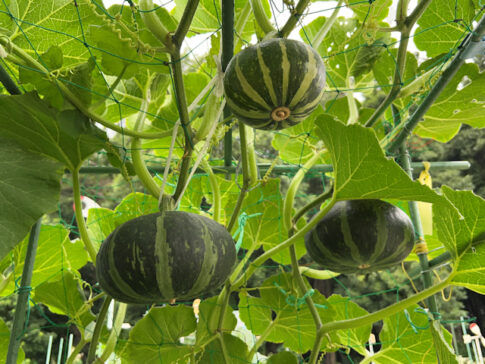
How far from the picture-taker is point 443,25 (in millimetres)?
833

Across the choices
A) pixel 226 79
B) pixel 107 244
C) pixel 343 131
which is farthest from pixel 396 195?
pixel 107 244

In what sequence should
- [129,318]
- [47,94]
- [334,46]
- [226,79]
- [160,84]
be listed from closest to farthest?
[226,79], [47,94], [160,84], [334,46], [129,318]

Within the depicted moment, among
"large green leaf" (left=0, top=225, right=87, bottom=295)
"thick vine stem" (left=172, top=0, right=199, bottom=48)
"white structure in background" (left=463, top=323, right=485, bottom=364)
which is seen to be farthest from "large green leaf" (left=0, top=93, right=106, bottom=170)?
"white structure in background" (left=463, top=323, right=485, bottom=364)

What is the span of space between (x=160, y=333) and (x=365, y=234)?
48cm

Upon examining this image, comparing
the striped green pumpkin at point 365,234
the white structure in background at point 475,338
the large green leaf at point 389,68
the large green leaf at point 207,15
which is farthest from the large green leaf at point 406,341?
the white structure in background at point 475,338

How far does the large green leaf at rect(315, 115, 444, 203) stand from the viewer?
0.55m

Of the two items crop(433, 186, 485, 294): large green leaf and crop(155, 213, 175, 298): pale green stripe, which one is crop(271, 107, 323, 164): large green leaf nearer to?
crop(433, 186, 485, 294): large green leaf

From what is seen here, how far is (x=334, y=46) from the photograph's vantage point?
0.95 metres

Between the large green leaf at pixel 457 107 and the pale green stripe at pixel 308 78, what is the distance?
1.61ft

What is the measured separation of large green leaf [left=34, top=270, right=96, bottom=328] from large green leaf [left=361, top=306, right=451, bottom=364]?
24.6 inches

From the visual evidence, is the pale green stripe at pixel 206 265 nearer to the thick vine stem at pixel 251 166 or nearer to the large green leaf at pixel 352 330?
the thick vine stem at pixel 251 166

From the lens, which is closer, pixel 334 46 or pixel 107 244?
pixel 107 244

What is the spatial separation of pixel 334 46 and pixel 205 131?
484 mm

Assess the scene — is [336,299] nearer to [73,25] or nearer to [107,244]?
[107,244]
